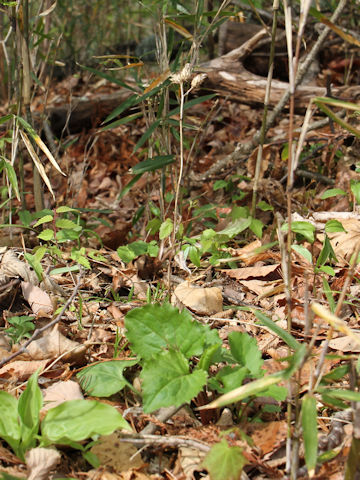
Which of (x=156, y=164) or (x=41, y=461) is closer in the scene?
(x=41, y=461)

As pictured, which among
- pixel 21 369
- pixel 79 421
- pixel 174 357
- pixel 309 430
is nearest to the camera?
pixel 309 430

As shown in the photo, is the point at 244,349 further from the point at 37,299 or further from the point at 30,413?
the point at 37,299

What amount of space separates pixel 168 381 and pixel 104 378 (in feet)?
0.78

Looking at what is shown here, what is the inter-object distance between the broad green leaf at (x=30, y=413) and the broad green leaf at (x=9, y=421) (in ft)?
0.05

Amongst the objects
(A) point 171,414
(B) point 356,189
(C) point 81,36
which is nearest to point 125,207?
(B) point 356,189

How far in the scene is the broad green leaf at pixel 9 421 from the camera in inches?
42.8

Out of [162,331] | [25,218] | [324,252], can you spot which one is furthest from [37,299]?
[324,252]

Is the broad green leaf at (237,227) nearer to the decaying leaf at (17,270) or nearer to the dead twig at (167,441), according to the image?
the decaying leaf at (17,270)

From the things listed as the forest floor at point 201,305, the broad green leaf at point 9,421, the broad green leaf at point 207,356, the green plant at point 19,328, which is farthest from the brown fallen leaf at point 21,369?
the broad green leaf at point 207,356

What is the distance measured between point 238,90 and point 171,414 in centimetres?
256

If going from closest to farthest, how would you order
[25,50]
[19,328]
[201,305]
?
1. [19,328]
2. [201,305]
3. [25,50]

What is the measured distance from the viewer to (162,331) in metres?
1.25

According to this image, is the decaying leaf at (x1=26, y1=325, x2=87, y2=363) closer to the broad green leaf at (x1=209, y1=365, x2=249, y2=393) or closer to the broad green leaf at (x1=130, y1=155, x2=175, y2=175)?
the broad green leaf at (x1=209, y1=365, x2=249, y2=393)

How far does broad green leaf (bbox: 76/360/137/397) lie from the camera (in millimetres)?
1246
